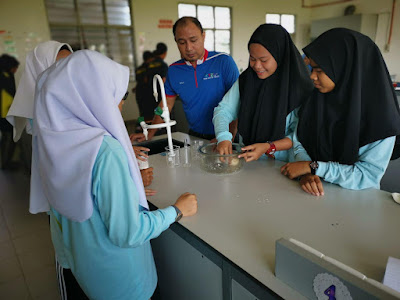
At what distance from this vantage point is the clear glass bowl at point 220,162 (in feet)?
4.64

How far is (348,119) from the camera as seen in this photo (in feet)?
3.73

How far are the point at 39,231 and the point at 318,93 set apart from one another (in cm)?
229

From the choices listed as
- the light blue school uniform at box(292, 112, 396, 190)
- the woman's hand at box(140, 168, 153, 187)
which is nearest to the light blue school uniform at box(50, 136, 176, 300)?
the woman's hand at box(140, 168, 153, 187)

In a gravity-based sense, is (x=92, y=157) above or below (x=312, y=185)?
above

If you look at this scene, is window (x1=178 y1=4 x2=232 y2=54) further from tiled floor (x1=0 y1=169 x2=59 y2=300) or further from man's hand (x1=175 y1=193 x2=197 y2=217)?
man's hand (x1=175 y1=193 x2=197 y2=217)

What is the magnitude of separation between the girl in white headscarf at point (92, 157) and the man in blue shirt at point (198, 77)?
1.16 m

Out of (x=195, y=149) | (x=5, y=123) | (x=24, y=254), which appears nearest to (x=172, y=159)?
(x=195, y=149)

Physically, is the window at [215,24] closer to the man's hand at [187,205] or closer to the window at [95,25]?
the window at [95,25]

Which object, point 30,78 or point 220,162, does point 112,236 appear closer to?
point 220,162

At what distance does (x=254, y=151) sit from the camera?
1366mm

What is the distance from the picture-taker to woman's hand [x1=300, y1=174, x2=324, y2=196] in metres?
1.12

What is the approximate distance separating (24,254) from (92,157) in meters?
1.79

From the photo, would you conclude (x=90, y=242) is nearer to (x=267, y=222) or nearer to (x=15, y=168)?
(x=267, y=222)

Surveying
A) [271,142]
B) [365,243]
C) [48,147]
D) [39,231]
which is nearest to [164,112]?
[271,142]
